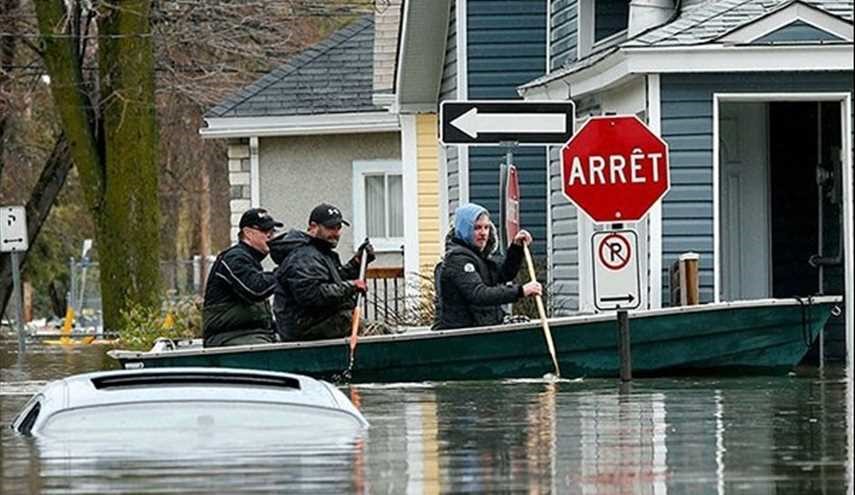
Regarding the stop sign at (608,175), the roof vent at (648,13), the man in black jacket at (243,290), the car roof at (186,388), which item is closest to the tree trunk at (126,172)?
the roof vent at (648,13)

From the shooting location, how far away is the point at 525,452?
13.7m

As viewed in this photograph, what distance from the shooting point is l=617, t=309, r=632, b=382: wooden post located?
18969 millimetres

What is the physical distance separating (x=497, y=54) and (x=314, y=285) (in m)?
10.3

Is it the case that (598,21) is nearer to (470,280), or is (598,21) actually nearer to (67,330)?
(470,280)

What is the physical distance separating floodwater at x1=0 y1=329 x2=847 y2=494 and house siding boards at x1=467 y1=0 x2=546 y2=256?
10.9 metres

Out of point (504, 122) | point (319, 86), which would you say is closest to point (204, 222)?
point (319, 86)

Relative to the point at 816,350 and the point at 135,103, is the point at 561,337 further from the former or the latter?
the point at 135,103

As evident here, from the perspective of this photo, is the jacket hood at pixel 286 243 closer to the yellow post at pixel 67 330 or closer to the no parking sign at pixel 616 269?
the no parking sign at pixel 616 269

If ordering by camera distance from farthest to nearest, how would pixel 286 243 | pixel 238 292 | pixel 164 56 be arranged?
pixel 164 56, pixel 286 243, pixel 238 292

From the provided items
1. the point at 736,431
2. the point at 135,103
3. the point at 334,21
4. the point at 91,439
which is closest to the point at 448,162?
the point at 135,103

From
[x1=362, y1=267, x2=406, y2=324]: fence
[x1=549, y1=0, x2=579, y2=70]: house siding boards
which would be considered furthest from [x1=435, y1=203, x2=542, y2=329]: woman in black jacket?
[x1=362, y1=267, x2=406, y2=324]: fence

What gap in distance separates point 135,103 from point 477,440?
78.3 feet

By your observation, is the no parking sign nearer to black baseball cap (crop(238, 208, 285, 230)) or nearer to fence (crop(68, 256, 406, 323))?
black baseball cap (crop(238, 208, 285, 230))

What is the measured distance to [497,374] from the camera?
20.3 m
